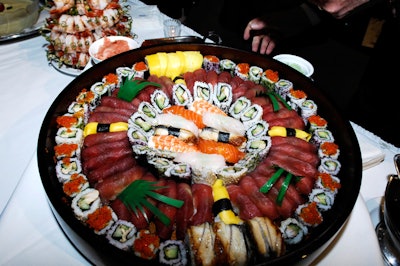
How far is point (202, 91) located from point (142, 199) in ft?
3.32

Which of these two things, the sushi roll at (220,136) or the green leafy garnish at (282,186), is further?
the sushi roll at (220,136)

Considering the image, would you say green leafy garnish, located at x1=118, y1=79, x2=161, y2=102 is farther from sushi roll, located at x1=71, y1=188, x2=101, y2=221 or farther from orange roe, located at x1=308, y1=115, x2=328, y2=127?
orange roe, located at x1=308, y1=115, x2=328, y2=127

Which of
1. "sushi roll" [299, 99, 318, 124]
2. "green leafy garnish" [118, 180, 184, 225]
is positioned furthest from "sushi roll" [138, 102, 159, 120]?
"sushi roll" [299, 99, 318, 124]

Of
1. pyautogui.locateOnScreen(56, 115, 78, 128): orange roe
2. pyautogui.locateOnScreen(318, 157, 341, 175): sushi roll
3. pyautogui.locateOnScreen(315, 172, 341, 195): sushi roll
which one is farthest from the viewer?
pyautogui.locateOnScreen(56, 115, 78, 128): orange roe

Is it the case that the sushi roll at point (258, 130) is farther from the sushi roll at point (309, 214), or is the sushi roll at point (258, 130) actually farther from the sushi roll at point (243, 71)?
the sushi roll at point (309, 214)

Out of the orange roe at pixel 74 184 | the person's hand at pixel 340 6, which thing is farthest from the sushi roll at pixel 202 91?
the person's hand at pixel 340 6

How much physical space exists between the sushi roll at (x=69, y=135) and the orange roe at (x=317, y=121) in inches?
55.6

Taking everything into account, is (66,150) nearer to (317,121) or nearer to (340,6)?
(317,121)

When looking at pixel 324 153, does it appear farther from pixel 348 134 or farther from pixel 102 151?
Result: pixel 102 151

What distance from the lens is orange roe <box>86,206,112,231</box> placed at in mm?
1456

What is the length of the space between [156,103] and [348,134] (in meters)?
1.19

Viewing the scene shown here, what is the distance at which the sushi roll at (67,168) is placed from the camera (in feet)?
5.42

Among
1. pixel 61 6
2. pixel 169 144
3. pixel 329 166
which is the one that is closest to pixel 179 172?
pixel 169 144

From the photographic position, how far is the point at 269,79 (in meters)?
2.32
